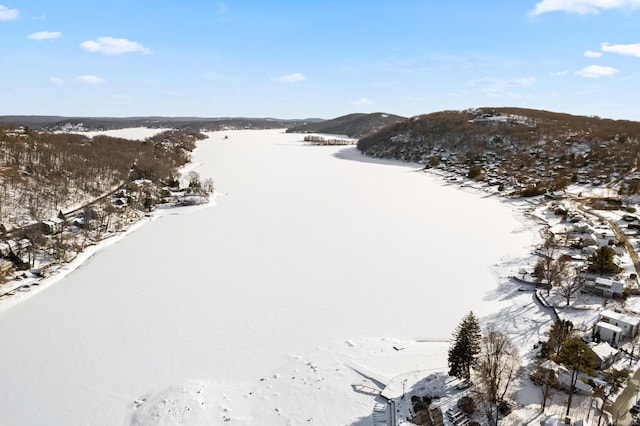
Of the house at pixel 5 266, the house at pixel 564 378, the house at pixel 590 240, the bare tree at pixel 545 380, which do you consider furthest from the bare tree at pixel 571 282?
the house at pixel 5 266

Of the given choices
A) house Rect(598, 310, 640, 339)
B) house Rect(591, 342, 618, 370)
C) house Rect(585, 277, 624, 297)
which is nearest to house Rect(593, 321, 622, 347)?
house Rect(598, 310, 640, 339)

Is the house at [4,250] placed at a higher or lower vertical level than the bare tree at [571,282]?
lower

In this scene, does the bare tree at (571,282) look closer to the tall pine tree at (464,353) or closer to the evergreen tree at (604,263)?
the evergreen tree at (604,263)

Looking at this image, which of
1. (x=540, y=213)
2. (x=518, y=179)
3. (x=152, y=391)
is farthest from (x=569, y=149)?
(x=152, y=391)

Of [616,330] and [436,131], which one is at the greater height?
[436,131]

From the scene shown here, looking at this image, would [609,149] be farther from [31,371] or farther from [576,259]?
[31,371]
